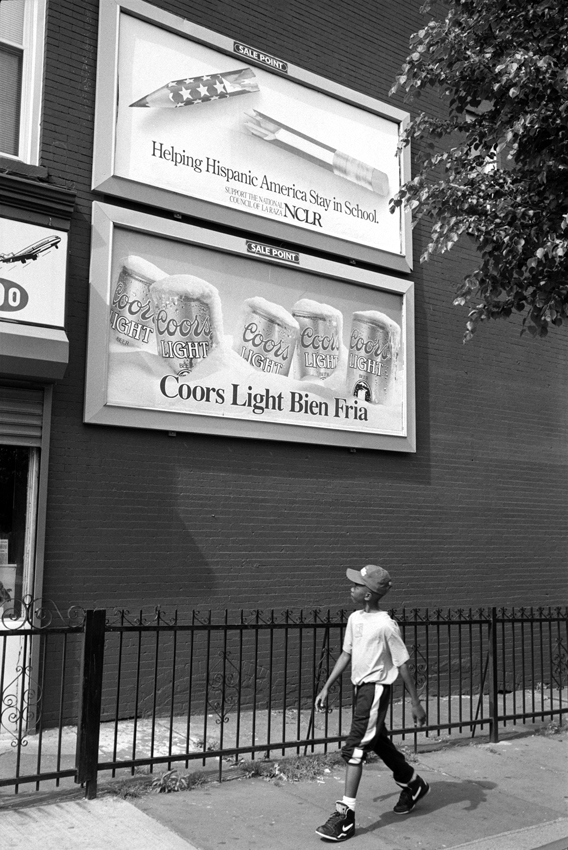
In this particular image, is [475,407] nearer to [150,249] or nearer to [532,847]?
[150,249]

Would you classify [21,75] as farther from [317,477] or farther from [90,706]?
[90,706]

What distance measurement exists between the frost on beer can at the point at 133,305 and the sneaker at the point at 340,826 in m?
4.77

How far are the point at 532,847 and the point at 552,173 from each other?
5261mm

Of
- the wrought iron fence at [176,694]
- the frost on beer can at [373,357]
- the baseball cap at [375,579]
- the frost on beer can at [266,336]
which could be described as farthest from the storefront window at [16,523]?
the frost on beer can at [373,357]

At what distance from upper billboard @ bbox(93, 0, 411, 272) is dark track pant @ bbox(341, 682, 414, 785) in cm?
535

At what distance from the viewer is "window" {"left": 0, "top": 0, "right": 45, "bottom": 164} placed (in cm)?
795

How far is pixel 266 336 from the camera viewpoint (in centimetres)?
923

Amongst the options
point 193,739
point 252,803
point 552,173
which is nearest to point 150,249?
point 552,173

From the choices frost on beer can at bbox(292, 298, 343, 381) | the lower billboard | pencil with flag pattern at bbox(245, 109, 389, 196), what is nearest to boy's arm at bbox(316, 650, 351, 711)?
Answer: the lower billboard

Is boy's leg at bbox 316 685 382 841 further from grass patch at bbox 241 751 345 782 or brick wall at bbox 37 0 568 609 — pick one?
brick wall at bbox 37 0 568 609

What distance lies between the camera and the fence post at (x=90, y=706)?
5609mm

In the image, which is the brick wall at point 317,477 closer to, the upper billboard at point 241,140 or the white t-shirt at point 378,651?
the upper billboard at point 241,140

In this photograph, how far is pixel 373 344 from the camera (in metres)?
10.2

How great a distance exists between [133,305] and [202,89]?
2.61 m
